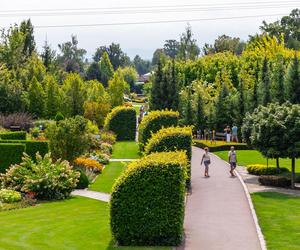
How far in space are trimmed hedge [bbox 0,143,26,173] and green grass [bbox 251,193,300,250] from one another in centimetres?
1148

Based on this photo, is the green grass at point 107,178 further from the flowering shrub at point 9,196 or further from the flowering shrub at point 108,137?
the flowering shrub at point 108,137

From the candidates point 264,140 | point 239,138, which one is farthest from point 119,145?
point 264,140

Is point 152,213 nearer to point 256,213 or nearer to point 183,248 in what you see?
point 183,248

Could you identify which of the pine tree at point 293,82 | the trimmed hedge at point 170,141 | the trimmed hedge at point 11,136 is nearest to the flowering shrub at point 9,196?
the trimmed hedge at point 170,141

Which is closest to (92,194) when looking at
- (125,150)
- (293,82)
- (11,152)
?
(11,152)

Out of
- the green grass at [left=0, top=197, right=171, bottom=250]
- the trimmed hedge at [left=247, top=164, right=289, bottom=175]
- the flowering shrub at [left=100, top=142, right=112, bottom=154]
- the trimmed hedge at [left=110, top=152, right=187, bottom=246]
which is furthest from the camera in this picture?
the flowering shrub at [left=100, top=142, right=112, bottom=154]

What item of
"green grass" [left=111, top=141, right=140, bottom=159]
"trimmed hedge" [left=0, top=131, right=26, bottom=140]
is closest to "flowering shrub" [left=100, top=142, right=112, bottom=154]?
"green grass" [left=111, top=141, right=140, bottom=159]

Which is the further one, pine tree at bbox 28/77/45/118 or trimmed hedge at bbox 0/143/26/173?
pine tree at bbox 28/77/45/118

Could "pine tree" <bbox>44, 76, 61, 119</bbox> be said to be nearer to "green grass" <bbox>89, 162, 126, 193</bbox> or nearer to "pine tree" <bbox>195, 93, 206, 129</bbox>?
"pine tree" <bbox>195, 93, 206, 129</bbox>

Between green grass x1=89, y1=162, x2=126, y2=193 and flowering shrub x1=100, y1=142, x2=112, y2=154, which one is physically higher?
flowering shrub x1=100, y1=142, x2=112, y2=154

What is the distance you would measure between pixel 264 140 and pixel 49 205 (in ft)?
36.8

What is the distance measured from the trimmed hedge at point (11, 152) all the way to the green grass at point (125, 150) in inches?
499

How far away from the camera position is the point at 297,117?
29812mm

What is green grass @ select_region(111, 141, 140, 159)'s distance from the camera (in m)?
43.1
